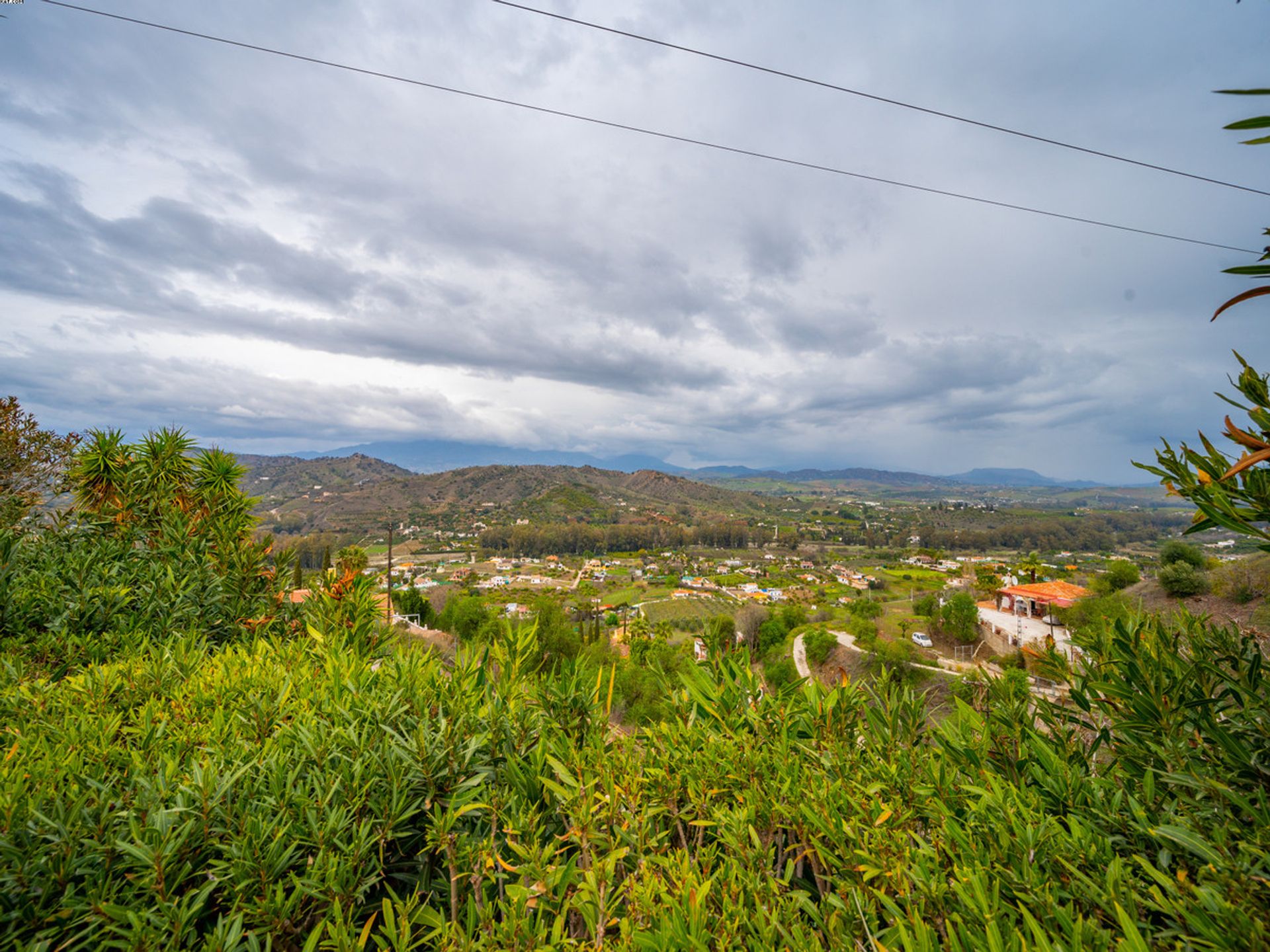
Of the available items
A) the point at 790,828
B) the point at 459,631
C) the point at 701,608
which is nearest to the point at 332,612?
the point at 790,828

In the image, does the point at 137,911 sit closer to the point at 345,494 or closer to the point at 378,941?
the point at 378,941

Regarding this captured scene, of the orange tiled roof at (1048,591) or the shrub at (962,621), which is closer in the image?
the orange tiled roof at (1048,591)

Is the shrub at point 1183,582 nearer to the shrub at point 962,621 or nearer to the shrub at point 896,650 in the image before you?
the shrub at point 962,621

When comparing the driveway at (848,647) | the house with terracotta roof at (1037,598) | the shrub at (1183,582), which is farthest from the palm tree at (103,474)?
the house with terracotta roof at (1037,598)

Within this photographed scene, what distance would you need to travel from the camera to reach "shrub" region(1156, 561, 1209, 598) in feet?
62.5

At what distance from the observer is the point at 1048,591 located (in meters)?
27.9

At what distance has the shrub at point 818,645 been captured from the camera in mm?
25312

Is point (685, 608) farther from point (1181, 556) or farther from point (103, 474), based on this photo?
point (103, 474)

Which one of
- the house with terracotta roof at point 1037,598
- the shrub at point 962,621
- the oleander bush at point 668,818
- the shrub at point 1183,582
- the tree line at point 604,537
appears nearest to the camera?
the oleander bush at point 668,818

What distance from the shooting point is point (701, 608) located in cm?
4238

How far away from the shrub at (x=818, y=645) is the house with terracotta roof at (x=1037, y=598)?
1010cm

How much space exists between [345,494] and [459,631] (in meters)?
78.6

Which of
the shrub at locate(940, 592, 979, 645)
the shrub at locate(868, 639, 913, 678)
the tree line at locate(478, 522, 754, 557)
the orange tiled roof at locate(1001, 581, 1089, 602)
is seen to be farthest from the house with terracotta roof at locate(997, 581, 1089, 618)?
the tree line at locate(478, 522, 754, 557)

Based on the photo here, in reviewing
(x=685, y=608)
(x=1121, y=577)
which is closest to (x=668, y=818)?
(x=1121, y=577)
